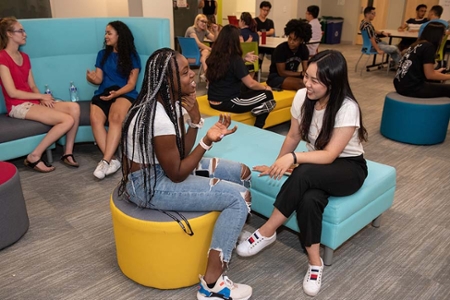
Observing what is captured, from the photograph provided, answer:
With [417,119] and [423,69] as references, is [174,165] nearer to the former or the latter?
[417,119]

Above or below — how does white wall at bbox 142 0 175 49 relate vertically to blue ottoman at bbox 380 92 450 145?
above

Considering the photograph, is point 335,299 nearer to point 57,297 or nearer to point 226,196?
point 226,196

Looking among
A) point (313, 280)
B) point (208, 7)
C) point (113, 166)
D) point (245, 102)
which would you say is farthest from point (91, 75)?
point (208, 7)

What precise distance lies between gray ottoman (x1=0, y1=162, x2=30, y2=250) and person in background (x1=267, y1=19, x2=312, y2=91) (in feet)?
10.1

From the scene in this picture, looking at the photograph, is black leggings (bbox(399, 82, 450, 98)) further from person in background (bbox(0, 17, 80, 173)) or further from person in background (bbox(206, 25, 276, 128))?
person in background (bbox(0, 17, 80, 173))

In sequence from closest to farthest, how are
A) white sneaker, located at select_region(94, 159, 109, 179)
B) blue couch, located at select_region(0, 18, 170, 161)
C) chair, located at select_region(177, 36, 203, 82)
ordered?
white sneaker, located at select_region(94, 159, 109, 179) → blue couch, located at select_region(0, 18, 170, 161) → chair, located at select_region(177, 36, 203, 82)

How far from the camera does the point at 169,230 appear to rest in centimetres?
194

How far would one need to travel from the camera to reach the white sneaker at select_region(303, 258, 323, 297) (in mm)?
2066

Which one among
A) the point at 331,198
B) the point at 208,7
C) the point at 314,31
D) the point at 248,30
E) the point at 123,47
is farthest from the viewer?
the point at 208,7

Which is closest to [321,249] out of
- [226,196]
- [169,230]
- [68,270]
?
[226,196]

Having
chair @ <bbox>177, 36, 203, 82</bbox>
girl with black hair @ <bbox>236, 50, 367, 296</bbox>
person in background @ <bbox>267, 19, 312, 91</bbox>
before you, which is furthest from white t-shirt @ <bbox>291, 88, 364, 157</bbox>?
chair @ <bbox>177, 36, 203, 82</bbox>

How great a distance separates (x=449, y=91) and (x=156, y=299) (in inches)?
143

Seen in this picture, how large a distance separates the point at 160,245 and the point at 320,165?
92 cm

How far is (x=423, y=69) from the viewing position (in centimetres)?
401
